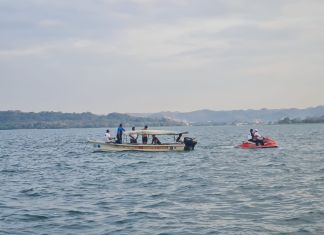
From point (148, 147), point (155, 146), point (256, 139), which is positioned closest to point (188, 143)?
point (155, 146)

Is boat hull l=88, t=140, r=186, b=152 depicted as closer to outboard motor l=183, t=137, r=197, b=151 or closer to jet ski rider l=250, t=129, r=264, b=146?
outboard motor l=183, t=137, r=197, b=151

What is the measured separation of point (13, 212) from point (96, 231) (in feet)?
17.7

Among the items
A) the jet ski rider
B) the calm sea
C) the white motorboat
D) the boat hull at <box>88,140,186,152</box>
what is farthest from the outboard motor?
the calm sea

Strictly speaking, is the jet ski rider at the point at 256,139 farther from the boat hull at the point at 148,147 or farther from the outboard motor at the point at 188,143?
the boat hull at the point at 148,147

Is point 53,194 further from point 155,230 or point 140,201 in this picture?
point 155,230

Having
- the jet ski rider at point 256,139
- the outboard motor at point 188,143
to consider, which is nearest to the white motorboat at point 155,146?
the outboard motor at point 188,143

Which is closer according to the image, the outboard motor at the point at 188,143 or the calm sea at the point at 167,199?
the calm sea at the point at 167,199

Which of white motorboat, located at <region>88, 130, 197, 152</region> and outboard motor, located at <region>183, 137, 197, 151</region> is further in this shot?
outboard motor, located at <region>183, 137, 197, 151</region>

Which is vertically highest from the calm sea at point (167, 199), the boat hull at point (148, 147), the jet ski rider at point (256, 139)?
the jet ski rider at point (256, 139)

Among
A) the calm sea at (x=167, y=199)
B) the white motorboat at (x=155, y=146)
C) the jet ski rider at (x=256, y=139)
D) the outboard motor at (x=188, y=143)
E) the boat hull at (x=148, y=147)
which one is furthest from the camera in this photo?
the jet ski rider at (x=256, y=139)

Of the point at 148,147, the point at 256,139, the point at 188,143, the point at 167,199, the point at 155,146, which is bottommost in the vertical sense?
the point at 167,199

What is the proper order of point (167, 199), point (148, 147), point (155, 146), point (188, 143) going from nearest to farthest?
point (167, 199) → point (155, 146) → point (148, 147) → point (188, 143)

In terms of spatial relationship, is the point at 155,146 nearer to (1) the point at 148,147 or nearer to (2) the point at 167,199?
(1) the point at 148,147

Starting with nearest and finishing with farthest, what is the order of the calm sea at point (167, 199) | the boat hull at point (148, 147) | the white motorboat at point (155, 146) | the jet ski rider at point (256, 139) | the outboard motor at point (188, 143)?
the calm sea at point (167, 199)
the white motorboat at point (155, 146)
the boat hull at point (148, 147)
the outboard motor at point (188, 143)
the jet ski rider at point (256, 139)
